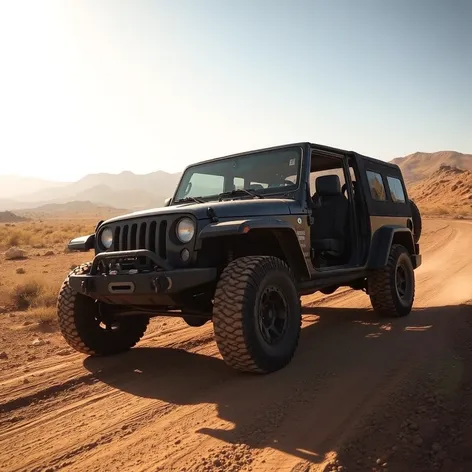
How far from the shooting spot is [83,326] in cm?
427

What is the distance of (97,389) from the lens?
3.60 meters

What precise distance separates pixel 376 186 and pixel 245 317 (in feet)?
11.6

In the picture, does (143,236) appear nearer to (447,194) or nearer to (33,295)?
(33,295)

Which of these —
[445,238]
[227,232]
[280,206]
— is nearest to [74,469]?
[227,232]

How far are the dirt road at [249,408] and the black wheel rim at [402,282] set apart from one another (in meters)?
0.96

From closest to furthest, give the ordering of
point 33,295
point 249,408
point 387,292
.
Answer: point 249,408
point 387,292
point 33,295

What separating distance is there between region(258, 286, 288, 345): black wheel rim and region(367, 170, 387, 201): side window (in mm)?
2657

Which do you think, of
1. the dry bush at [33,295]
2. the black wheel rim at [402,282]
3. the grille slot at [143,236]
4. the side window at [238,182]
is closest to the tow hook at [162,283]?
the grille slot at [143,236]

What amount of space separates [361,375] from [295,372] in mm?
535

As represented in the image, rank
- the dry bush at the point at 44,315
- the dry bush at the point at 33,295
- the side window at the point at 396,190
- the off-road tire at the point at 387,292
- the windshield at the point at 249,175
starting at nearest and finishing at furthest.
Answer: the windshield at the point at 249,175 → the off-road tire at the point at 387,292 → the side window at the point at 396,190 → the dry bush at the point at 44,315 → the dry bush at the point at 33,295

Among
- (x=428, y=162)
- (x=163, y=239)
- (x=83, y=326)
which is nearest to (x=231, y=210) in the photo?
(x=163, y=239)

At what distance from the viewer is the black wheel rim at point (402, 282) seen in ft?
19.5

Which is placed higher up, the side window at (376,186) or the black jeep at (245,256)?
the side window at (376,186)

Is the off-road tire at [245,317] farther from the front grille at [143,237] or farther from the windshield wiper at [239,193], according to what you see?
the windshield wiper at [239,193]
